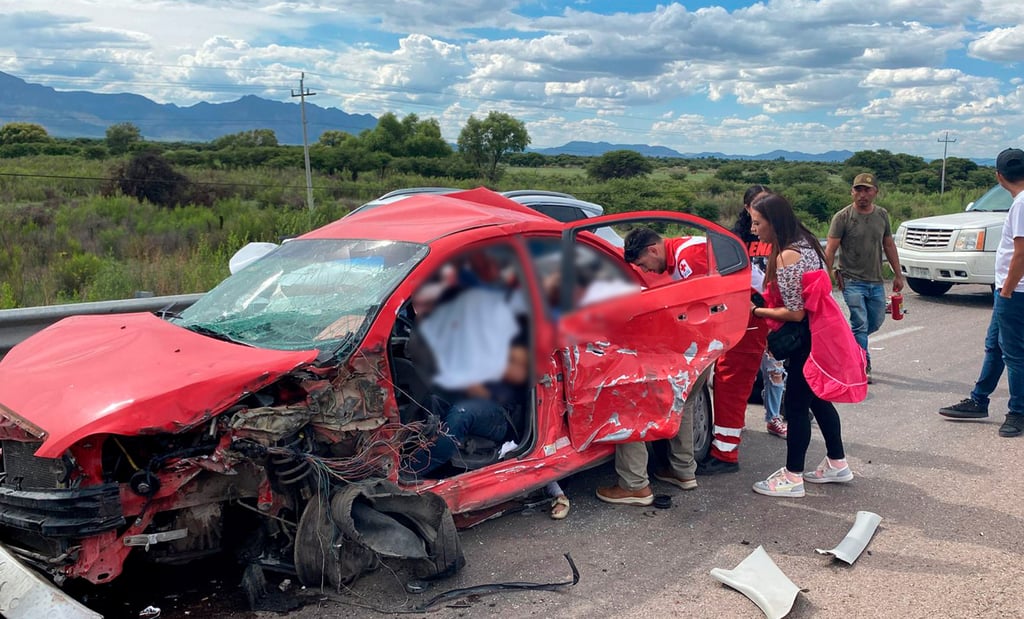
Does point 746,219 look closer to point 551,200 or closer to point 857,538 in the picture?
point 857,538

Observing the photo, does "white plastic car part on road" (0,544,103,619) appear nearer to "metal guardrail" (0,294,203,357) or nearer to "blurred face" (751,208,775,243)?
"metal guardrail" (0,294,203,357)

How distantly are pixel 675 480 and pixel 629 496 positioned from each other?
49cm

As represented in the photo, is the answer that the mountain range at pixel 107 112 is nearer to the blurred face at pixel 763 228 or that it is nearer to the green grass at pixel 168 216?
the green grass at pixel 168 216

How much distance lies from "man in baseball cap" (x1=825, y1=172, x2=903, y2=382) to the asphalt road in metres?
1.56

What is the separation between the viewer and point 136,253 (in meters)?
14.0

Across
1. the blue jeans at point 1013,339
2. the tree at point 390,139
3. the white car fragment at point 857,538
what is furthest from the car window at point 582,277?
the tree at point 390,139

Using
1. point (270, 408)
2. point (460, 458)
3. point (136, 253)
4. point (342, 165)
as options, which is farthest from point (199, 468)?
point (342, 165)

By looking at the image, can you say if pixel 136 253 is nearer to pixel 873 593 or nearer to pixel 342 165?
pixel 873 593

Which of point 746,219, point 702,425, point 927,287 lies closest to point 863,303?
point 746,219

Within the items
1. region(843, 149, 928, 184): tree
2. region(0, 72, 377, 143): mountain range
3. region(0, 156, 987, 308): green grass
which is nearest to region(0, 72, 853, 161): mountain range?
region(0, 72, 377, 143): mountain range

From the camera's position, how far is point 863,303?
26.2ft

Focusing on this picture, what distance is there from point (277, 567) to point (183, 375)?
0.98m

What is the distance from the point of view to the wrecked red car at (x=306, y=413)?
3447mm

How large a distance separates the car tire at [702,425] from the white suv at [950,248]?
8.00 meters
